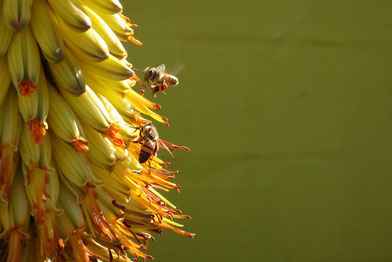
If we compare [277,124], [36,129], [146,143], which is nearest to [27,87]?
[36,129]

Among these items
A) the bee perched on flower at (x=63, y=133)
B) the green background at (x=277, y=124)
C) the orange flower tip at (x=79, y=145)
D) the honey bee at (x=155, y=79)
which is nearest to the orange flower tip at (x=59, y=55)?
the bee perched on flower at (x=63, y=133)

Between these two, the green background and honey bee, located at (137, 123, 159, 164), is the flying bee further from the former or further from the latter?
the green background

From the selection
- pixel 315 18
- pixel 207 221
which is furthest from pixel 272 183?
pixel 315 18

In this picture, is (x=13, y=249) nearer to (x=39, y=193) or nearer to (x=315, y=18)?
(x=39, y=193)

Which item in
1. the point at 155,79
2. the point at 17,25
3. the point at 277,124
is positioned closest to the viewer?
the point at 17,25

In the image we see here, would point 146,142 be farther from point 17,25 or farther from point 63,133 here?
point 17,25

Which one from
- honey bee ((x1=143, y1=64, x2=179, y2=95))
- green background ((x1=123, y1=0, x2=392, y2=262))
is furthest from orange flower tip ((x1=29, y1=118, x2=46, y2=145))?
green background ((x1=123, y1=0, x2=392, y2=262))
